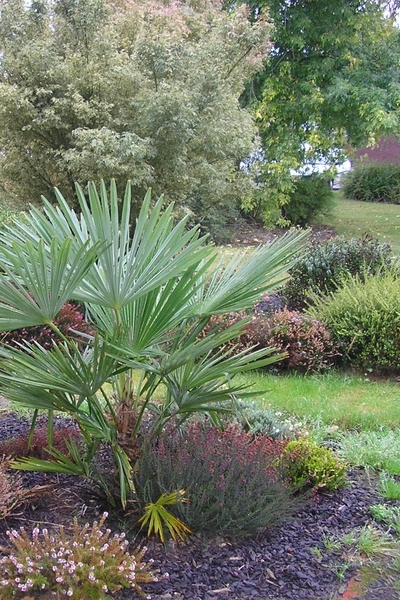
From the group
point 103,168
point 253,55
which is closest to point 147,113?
point 103,168

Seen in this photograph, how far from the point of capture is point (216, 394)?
2633mm

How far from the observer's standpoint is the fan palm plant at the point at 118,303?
2361 millimetres

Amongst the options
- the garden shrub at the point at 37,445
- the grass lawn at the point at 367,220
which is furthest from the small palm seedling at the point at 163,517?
the grass lawn at the point at 367,220

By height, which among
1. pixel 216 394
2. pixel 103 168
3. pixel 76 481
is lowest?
pixel 76 481

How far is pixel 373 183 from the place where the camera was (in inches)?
891

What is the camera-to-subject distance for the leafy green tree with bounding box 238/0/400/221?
1664cm

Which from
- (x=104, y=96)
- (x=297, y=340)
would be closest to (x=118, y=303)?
(x=297, y=340)

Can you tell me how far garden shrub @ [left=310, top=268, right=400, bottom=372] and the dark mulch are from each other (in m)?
3.50

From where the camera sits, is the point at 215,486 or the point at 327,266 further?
the point at 327,266

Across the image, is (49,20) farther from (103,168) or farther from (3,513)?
(3,513)

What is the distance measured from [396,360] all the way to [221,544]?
441cm

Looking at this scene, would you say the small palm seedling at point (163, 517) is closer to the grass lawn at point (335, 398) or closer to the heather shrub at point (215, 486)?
the heather shrub at point (215, 486)

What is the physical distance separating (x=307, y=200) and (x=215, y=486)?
16.3 m

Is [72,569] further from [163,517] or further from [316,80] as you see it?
[316,80]
